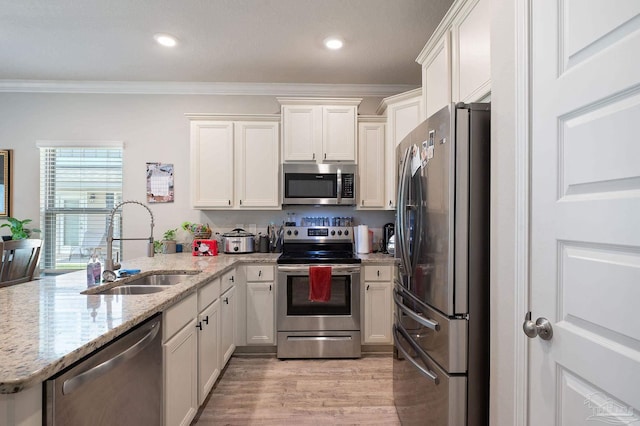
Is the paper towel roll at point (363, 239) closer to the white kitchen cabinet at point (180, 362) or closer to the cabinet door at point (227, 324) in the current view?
the cabinet door at point (227, 324)

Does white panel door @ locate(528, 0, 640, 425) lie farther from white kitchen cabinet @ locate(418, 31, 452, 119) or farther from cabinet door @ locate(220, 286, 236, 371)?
cabinet door @ locate(220, 286, 236, 371)

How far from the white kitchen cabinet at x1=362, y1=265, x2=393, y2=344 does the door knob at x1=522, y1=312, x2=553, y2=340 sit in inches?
73.3

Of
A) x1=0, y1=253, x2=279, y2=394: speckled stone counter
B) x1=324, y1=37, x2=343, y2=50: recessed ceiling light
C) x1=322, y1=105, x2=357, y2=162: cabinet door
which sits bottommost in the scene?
x1=0, y1=253, x2=279, y2=394: speckled stone counter

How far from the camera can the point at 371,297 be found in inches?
114

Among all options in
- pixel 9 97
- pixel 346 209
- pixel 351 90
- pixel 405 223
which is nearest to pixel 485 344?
pixel 405 223

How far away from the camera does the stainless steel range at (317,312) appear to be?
284 centimetres

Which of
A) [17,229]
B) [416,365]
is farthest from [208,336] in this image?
[17,229]

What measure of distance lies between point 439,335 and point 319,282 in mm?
1501

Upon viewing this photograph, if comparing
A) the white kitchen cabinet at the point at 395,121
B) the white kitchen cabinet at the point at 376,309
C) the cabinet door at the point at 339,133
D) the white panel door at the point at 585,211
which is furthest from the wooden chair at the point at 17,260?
the white panel door at the point at 585,211

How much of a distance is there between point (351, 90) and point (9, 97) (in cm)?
379

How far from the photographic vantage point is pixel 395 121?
303cm

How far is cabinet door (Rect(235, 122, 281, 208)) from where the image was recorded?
3.21 meters

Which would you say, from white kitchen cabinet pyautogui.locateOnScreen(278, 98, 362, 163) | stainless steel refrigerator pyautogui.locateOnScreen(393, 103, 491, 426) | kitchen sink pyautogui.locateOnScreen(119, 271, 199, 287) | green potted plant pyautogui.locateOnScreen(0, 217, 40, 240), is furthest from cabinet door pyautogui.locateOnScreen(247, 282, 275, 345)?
green potted plant pyautogui.locateOnScreen(0, 217, 40, 240)

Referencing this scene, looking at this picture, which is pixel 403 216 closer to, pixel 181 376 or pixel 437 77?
pixel 437 77
